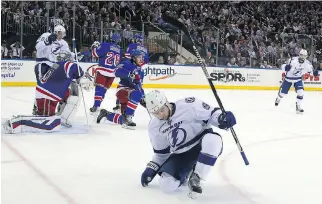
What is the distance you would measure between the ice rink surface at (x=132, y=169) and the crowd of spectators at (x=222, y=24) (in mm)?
5343

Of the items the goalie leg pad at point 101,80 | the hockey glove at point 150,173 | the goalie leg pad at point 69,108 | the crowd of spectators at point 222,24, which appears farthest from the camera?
the crowd of spectators at point 222,24

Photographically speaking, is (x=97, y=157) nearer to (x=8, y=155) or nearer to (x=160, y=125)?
(x=8, y=155)

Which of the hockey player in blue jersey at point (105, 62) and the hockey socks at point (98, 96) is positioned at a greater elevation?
the hockey player in blue jersey at point (105, 62)

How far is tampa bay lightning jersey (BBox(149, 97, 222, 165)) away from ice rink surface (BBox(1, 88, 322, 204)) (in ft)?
0.97

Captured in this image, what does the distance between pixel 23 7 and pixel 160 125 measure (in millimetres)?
8160

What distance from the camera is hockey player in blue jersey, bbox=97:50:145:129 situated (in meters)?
5.05

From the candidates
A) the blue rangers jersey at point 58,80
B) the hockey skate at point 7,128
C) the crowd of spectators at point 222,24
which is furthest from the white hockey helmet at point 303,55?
the hockey skate at point 7,128

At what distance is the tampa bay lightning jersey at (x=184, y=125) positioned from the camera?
8.61 feet

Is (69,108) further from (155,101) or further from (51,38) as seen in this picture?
(155,101)

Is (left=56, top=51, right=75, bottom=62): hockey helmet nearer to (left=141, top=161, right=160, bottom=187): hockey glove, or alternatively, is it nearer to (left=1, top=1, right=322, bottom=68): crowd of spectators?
(left=141, top=161, right=160, bottom=187): hockey glove

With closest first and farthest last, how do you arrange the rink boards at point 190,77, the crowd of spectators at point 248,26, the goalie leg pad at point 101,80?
the goalie leg pad at point 101,80 → the rink boards at point 190,77 → the crowd of spectators at point 248,26

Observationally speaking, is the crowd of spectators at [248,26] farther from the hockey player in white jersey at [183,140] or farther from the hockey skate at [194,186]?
the hockey skate at [194,186]

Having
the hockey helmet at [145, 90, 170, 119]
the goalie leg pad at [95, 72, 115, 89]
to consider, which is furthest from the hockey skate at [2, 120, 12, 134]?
the hockey helmet at [145, 90, 170, 119]

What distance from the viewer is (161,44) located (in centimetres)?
1109
